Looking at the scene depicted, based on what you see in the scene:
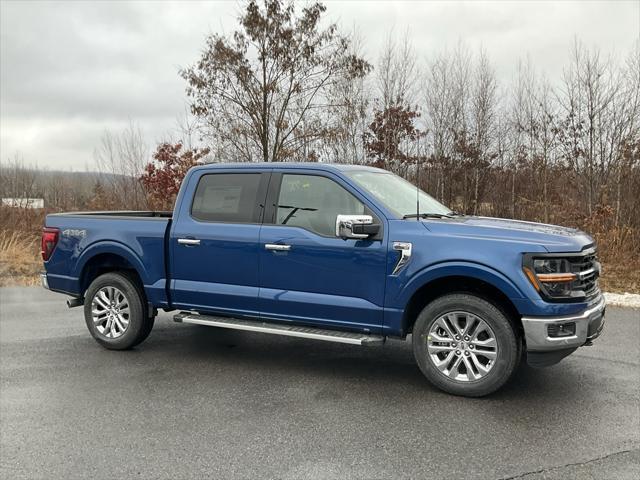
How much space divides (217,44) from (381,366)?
1098 cm

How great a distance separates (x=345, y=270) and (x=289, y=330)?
0.78 m

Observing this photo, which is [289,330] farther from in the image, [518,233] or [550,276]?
[550,276]

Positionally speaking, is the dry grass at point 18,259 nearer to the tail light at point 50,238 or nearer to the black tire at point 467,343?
the tail light at point 50,238

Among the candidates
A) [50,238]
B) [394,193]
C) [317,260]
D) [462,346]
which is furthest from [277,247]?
[50,238]

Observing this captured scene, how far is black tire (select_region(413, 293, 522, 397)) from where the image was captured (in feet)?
14.8

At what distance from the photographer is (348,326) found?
500 cm

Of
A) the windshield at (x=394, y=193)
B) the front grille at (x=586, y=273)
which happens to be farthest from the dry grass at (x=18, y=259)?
the front grille at (x=586, y=273)

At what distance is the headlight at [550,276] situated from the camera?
438cm

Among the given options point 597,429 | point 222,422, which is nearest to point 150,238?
point 222,422

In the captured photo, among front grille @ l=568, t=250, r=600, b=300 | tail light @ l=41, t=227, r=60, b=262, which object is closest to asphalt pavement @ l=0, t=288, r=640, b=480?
front grille @ l=568, t=250, r=600, b=300

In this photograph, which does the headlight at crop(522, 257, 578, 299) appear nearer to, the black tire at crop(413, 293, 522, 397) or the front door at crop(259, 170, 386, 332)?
the black tire at crop(413, 293, 522, 397)

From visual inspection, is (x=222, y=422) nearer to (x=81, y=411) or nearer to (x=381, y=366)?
(x=81, y=411)

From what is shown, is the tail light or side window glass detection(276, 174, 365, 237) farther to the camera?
the tail light

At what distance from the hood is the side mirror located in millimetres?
471
